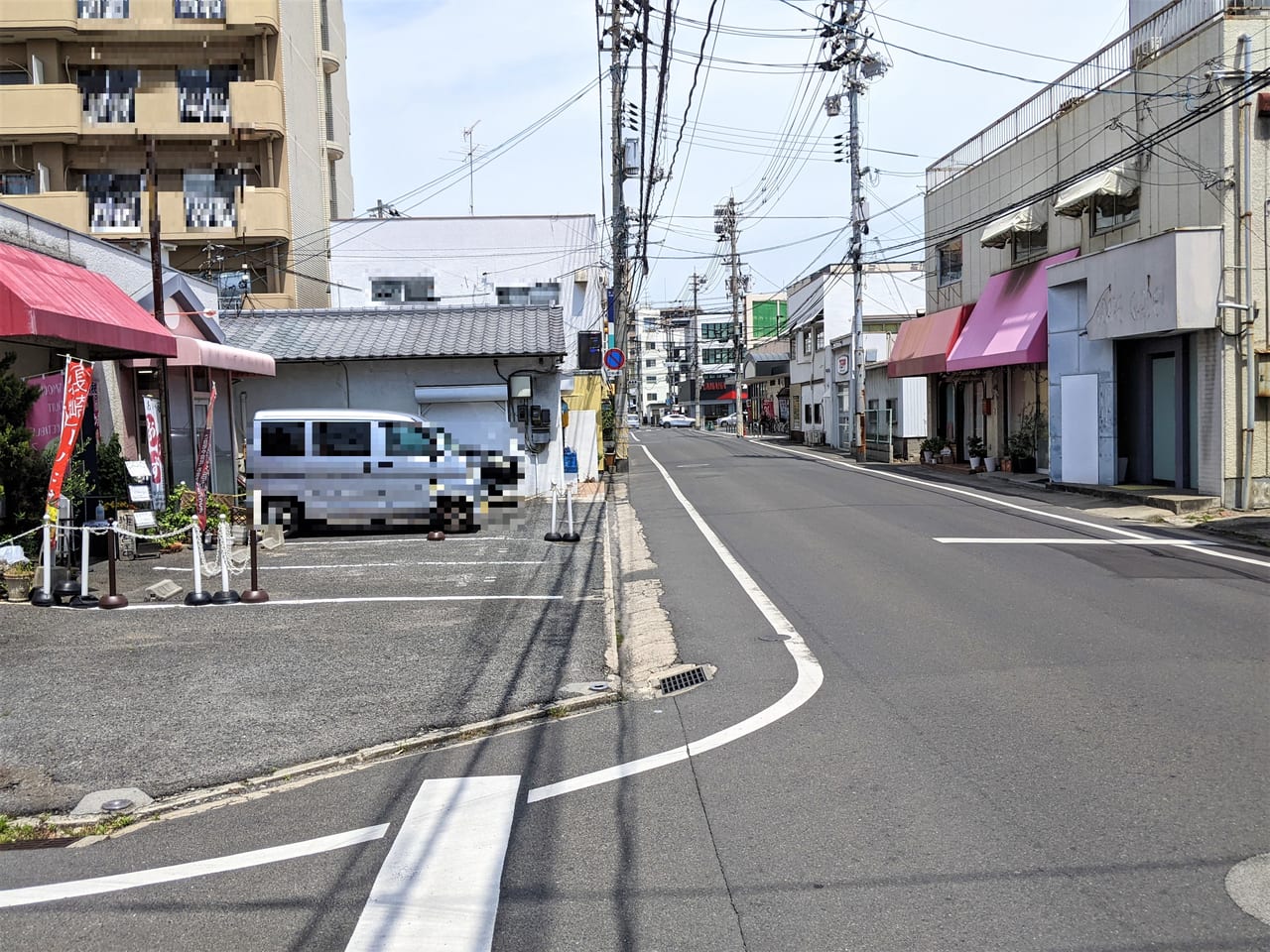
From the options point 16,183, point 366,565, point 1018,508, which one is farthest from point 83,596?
point 16,183

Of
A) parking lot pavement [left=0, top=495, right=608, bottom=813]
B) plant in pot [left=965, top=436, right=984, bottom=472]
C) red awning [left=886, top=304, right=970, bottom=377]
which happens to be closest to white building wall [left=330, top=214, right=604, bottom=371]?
red awning [left=886, top=304, right=970, bottom=377]

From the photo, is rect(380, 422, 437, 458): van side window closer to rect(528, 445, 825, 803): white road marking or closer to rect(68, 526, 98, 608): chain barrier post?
rect(68, 526, 98, 608): chain barrier post

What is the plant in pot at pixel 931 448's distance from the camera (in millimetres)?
33438

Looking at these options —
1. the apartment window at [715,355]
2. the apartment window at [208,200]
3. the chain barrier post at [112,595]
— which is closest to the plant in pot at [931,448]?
the apartment window at [208,200]

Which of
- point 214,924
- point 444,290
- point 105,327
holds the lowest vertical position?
point 214,924

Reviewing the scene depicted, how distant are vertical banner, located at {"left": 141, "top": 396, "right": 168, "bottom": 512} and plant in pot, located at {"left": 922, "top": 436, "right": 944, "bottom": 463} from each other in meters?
24.1

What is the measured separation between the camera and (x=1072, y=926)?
3910 mm

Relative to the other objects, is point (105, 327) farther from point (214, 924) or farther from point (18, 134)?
point (18, 134)

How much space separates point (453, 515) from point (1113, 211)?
14907 millimetres

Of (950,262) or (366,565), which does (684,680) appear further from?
(950,262)

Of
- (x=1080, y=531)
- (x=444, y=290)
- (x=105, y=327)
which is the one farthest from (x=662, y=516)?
(x=444, y=290)

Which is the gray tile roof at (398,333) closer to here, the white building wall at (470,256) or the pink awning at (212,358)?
the pink awning at (212,358)

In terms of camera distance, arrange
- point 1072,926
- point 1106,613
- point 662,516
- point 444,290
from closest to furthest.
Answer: point 1072,926
point 1106,613
point 662,516
point 444,290

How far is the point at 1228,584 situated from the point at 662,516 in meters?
10.3
